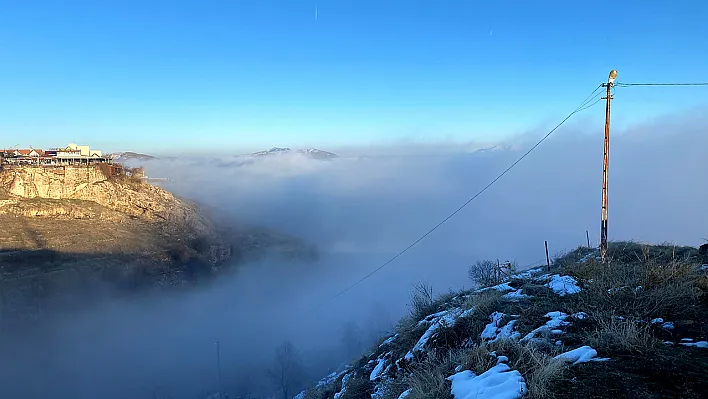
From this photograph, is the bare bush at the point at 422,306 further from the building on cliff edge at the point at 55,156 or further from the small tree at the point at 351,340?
the building on cliff edge at the point at 55,156

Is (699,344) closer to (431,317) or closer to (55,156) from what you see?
(431,317)

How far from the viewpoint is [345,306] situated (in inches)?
4970

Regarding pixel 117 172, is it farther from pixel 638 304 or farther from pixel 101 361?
pixel 638 304

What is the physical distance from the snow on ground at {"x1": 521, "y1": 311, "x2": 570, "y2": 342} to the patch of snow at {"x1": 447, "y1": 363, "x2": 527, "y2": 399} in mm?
1414

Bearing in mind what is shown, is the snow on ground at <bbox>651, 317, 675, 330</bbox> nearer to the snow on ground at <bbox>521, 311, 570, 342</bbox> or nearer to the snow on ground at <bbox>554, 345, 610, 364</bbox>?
the snow on ground at <bbox>521, 311, 570, 342</bbox>

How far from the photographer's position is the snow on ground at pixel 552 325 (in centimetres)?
570

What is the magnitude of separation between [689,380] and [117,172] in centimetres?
11198

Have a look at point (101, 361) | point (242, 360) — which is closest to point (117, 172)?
point (101, 361)

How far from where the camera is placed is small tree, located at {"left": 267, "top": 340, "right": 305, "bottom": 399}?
70.8 meters

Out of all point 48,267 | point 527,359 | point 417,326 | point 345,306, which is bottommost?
point 345,306

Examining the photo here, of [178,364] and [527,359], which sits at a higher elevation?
[527,359]

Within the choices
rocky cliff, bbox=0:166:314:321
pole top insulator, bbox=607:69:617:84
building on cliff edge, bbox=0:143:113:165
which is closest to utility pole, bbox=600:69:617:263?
pole top insulator, bbox=607:69:617:84

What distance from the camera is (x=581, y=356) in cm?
452

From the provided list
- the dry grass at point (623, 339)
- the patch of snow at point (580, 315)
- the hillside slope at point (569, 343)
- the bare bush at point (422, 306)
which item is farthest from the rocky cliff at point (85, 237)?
the dry grass at point (623, 339)
